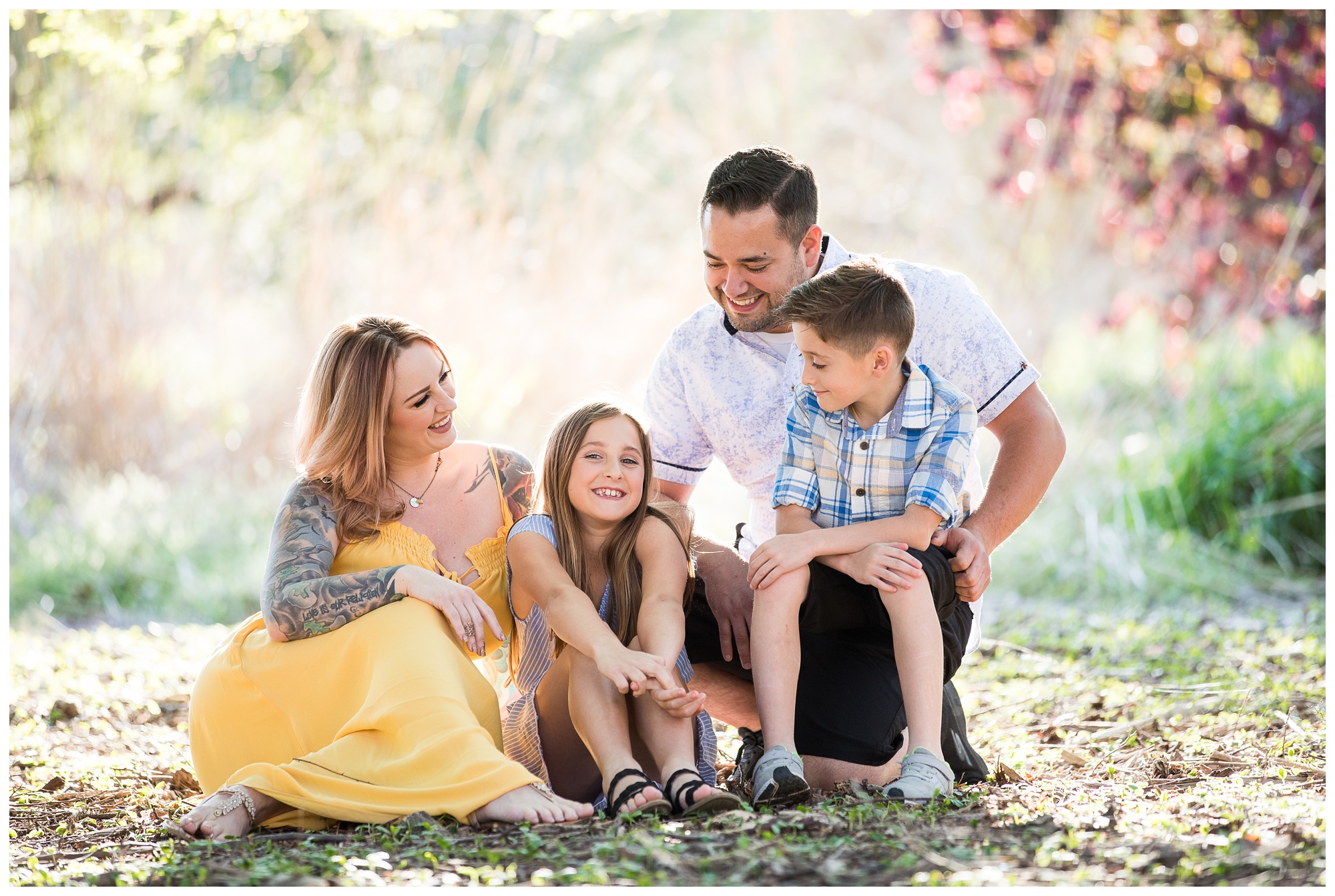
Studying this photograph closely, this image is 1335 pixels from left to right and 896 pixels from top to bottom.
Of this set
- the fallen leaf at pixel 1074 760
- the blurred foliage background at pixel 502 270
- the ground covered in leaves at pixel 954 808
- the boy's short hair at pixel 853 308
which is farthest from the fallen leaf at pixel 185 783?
the blurred foliage background at pixel 502 270

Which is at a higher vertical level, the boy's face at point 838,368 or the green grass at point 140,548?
the boy's face at point 838,368

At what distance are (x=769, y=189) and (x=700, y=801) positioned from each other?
4.78ft

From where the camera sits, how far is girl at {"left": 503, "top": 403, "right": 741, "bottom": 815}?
245cm

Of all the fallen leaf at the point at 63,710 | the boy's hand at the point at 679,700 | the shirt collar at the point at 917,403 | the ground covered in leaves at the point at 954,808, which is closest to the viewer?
the ground covered in leaves at the point at 954,808

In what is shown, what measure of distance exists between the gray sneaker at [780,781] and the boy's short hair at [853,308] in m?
0.85

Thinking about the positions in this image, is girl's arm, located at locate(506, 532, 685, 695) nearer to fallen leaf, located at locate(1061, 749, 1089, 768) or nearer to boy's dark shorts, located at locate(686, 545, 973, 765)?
boy's dark shorts, located at locate(686, 545, 973, 765)

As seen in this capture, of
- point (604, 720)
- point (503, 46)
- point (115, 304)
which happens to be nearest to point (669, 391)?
point (604, 720)

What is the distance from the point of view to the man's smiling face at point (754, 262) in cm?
292

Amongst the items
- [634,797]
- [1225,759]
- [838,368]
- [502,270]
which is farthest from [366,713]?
[502,270]

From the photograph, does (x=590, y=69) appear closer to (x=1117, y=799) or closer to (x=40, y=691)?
(x=40, y=691)

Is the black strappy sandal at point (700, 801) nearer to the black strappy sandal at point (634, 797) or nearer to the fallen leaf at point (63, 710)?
the black strappy sandal at point (634, 797)

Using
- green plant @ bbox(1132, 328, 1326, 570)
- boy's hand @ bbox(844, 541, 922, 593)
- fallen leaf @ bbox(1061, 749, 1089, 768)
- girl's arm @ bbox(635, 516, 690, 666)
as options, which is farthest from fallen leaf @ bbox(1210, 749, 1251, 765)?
green plant @ bbox(1132, 328, 1326, 570)

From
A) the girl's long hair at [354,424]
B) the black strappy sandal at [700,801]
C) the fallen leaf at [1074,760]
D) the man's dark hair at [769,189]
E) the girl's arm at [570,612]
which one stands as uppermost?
the man's dark hair at [769,189]

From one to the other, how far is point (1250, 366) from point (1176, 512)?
1.51 metres
